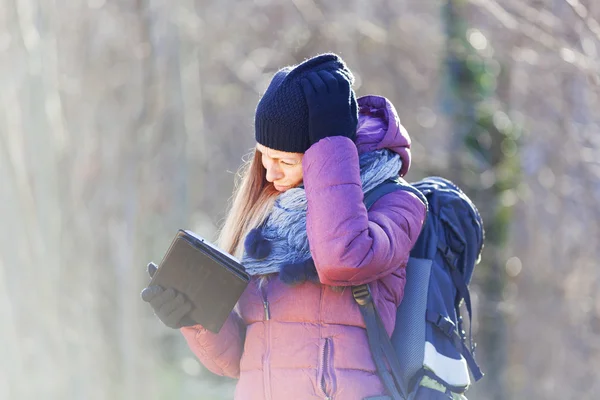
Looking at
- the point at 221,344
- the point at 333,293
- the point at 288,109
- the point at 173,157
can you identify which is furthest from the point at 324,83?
the point at 173,157

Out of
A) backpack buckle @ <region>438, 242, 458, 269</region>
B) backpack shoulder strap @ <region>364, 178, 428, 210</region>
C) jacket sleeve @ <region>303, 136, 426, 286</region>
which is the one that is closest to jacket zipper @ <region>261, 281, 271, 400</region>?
jacket sleeve @ <region>303, 136, 426, 286</region>

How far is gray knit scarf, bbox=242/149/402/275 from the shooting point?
7.93 feet

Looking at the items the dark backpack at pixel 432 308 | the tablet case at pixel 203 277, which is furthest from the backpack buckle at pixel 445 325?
the tablet case at pixel 203 277

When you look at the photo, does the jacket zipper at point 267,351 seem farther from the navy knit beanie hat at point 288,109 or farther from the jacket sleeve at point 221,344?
the navy knit beanie hat at point 288,109

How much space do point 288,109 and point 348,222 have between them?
14.1 inches

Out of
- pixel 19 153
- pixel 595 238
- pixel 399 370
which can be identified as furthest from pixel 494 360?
pixel 399 370

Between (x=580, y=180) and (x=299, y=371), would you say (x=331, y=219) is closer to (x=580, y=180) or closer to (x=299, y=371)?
(x=299, y=371)

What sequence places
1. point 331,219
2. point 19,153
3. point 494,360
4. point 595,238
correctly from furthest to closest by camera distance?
point 595,238
point 494,360
point 19,153
point 331,219

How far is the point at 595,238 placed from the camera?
9578 mm

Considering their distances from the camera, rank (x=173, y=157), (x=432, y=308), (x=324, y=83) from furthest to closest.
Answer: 1. (x=173, y=157)
2. (x=432, y=308)
3. (x=324, y=83)

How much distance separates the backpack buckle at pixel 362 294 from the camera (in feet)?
7.59

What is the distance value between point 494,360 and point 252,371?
21.2 feet

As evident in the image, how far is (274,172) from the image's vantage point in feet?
8.07

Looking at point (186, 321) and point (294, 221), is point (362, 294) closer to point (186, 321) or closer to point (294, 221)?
point (294, 221)
